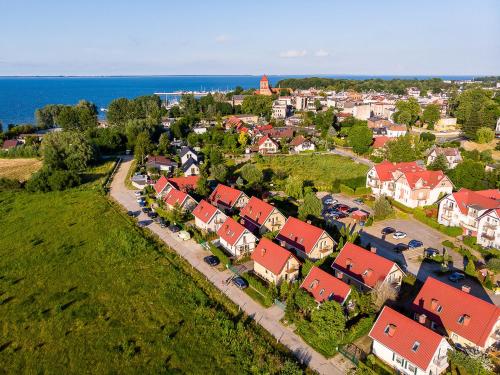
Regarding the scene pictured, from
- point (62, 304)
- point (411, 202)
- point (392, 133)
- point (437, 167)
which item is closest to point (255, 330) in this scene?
point (62, 304)

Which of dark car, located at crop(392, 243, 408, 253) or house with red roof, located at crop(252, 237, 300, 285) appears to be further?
dark car, located at crop(392, 243, 408, 253)

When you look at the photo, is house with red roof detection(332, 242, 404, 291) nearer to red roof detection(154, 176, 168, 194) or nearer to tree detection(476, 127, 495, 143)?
red roof detection(154, 176, 168, 194)

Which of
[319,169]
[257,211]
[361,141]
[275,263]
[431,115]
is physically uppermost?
[431,115]

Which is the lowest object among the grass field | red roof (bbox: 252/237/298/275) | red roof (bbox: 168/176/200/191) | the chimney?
the grass field

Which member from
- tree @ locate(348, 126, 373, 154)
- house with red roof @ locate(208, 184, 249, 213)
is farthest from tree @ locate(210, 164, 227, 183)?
tree @ locate(348, 126, 373, 154)

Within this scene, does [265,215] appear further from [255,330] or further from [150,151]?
[150,151]

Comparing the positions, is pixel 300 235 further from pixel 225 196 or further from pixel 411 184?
pixel 411 184

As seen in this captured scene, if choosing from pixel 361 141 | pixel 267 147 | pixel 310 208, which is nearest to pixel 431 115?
pixel 361 141

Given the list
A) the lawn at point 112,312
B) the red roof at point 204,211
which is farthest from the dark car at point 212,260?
the red roof at point 204,211
